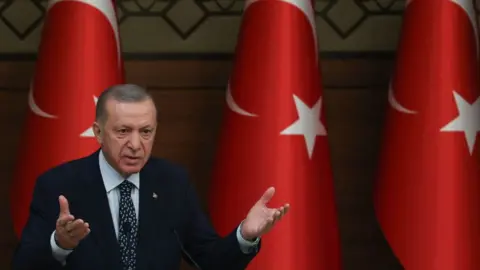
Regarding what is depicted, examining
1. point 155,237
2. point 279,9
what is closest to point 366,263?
point 279,9

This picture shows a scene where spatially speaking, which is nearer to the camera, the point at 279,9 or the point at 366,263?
the point at 279,9

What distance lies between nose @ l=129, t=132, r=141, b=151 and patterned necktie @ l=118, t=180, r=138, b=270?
12cm

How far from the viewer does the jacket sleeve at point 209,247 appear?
5.09 feet

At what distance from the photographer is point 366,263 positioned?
2713 mm

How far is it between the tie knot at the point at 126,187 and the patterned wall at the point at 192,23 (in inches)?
48.4

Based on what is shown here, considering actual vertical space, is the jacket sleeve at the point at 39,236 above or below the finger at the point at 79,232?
below

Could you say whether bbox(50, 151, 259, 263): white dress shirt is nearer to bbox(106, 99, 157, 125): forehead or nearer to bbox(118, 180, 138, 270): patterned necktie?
bbox(118, 180, 138, 270): patterned necktie

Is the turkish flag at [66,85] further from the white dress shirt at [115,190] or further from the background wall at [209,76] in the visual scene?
the white dress shirt at [115,190]

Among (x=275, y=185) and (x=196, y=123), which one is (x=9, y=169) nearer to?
(x=196, y=123)

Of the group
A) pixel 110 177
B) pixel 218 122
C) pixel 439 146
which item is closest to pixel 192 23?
pixel 218 122

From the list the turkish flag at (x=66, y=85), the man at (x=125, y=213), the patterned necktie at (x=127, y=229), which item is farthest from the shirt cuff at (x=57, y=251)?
the turkish flag at (x=66, y=85)

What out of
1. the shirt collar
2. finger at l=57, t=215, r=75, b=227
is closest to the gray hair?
the shirt collar

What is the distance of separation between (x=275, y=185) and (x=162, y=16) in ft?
2.70

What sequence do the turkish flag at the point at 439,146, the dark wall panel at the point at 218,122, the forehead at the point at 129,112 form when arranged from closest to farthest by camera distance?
the forehead at the point at 129,112, the turkish flag at the point at 439,146, the dark wall panel at the point at 218,122
